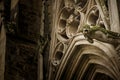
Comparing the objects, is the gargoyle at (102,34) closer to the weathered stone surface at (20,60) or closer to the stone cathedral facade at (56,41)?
the stone cathedral facade at (56,41)

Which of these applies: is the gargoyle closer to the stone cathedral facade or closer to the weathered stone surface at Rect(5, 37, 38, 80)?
the stone cathedral facade

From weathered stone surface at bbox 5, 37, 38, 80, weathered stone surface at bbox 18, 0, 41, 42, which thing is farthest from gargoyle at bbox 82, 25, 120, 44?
weathered stone surface at bbox 18, 0, 41, 42

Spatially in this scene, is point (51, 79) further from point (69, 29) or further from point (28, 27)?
point (28, 27)

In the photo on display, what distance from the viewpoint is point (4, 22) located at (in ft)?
24.5

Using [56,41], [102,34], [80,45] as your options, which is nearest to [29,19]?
[56,41]

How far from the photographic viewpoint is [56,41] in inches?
275

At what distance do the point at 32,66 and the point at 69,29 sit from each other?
3.34 feet

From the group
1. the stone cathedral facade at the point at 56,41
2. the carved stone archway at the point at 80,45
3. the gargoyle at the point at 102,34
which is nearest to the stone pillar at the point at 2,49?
the stone cathedral facade at the point at 56,41

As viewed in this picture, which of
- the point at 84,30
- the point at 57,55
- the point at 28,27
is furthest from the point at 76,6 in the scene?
the point at 84,30

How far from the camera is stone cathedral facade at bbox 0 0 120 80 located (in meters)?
5.64

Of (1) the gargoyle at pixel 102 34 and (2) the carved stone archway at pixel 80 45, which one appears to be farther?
(2) the carved stone archway at pixel 80 45

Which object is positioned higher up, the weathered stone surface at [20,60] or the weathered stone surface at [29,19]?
the weathered stone surface at [29,19]

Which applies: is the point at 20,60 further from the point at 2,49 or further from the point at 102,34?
the point at 102,34

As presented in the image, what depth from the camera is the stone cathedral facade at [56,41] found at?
564 centimetres
